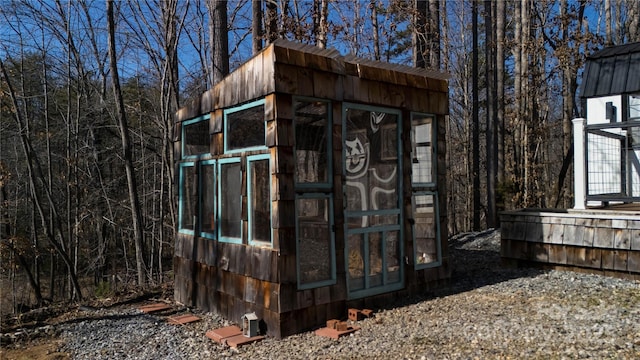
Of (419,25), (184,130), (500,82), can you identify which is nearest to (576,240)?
(184,130)

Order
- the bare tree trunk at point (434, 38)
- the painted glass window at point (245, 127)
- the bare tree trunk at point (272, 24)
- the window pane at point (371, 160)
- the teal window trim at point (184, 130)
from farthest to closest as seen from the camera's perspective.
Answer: the bare tree trunk at point (272, 24) < the bare tree trunk at point (434, 38) < the teal window trim at point (184, 130) < the window pane at point (371, 160) < the painted glass window at point (245, 127)

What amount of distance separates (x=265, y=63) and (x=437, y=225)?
10.2 feet

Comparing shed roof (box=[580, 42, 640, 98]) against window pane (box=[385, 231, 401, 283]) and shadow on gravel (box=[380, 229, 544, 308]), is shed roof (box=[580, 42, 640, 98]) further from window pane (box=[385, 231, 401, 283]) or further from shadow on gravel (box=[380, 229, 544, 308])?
window pane (box=[385, 231, 401, 283])

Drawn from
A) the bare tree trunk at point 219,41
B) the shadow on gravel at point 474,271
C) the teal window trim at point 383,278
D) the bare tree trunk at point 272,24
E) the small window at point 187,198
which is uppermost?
the bare tree trunk at point 272,24

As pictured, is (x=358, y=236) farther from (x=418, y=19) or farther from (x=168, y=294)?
(x=418, y=19)

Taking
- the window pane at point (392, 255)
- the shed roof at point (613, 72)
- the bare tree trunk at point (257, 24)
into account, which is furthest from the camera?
the bare tree trunk at point (257, 24)

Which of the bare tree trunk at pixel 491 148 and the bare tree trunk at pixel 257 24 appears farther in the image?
the bare tree trunk at pixel 491 148

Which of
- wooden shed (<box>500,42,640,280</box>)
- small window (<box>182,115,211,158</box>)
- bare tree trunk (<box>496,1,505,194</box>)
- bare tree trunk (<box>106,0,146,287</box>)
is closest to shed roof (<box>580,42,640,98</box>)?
wooden shed (<box>500,42,640,280</box>)

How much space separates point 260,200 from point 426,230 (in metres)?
2.34

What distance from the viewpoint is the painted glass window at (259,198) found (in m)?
4.61

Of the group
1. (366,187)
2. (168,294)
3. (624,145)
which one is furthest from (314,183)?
(624,145)

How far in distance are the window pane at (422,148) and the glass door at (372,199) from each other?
0.36 meters

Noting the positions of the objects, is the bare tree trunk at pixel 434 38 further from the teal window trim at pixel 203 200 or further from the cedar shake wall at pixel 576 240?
the teal window trim at pixel 203 200

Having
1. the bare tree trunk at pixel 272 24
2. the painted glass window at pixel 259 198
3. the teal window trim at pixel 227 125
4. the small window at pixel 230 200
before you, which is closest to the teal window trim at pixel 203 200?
the small window at pixel 230 200
